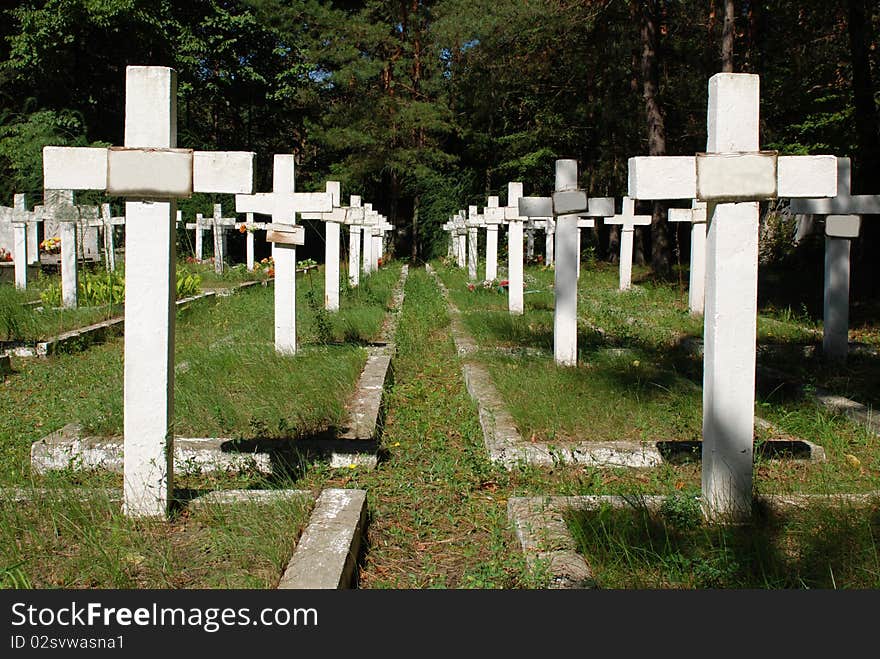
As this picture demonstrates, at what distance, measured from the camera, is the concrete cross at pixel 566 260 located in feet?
25.0

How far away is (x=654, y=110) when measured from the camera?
63.8 feet

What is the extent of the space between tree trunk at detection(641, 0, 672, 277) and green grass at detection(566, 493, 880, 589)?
52.8 ft

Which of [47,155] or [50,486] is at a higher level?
[47,155]

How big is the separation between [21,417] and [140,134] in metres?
3.31

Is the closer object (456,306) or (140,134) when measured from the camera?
(140,134)

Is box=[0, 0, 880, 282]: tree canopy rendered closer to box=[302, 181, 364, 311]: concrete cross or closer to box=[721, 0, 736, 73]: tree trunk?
box=[721, 0, 736, 73]: tree trunk

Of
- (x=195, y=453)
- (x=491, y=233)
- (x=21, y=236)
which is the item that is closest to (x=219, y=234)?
(x=21, y=236)

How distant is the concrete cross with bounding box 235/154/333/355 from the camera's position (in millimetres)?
8109

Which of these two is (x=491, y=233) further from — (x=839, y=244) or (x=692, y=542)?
(x=692, y=542)

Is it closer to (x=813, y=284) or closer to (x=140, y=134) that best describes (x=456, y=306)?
(x=813, y=284)

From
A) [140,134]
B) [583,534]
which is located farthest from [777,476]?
[140,134]

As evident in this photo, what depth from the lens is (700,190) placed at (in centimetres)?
383

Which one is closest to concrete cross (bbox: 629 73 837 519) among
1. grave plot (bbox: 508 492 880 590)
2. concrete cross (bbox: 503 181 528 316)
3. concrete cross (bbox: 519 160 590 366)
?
grave plot (bbox: 508 492 880 590)

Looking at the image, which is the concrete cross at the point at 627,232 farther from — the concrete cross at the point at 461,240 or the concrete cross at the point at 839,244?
the concrete cross at the point at 839,244
